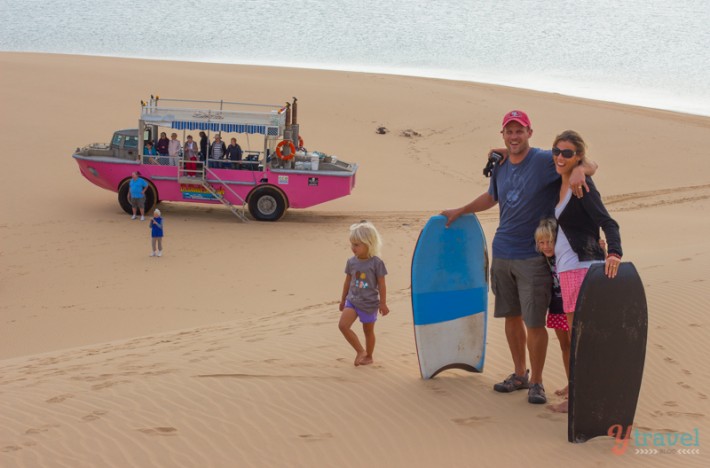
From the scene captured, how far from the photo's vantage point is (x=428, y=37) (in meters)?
64.4

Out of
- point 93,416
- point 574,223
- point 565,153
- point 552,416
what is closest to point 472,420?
point 552,416

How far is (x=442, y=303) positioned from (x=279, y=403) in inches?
62.0

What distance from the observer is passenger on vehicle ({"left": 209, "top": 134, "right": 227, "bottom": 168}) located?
18766 mm

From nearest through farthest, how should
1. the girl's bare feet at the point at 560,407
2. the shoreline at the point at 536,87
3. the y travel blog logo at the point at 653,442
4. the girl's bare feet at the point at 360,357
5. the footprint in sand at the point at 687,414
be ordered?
1. the y travel blog logo at the point at 653,442
2. the girl's bare feet at the point at 560,407
3. the footprint in sand at the point at 687,414
4. the girl's bare feet at the point at 360,357
5. the shoreline at the point at 536,87

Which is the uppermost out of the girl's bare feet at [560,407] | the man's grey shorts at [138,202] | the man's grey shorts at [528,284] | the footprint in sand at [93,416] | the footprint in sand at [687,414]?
the man's grey shorts at [528,284]

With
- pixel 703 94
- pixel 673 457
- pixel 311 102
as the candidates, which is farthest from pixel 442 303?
pixel 703 94

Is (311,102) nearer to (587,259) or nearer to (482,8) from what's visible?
(587,259)

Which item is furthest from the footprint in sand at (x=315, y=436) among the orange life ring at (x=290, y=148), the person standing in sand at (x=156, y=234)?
the orange life ring at (x=290, y=148)

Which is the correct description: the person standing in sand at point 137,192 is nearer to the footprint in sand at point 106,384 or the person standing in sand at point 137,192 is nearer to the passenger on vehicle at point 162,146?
the passenger on vehicle at point 162,146

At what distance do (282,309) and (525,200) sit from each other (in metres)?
7.23

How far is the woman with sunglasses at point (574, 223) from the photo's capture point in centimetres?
612

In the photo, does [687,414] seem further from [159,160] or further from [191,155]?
[159,160]

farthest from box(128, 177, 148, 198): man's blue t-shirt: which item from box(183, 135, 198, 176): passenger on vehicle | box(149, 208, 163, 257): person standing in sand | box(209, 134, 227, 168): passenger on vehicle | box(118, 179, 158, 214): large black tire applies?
box(149, 208, 163, 257): person standing in sand

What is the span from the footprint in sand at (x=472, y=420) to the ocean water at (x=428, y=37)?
39.8m
